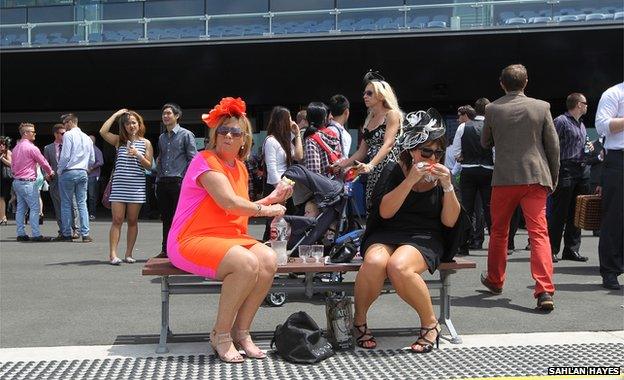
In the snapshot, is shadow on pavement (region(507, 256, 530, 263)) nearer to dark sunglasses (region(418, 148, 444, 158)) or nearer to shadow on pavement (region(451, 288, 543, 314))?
shadow on pavement (region(451, 288, 543, 314))

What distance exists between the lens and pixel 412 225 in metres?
5.12

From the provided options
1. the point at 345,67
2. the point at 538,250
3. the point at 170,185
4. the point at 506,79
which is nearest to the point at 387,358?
the point at 538,250

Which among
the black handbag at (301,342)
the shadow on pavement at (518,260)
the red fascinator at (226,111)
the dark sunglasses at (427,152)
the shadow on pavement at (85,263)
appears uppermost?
the red fascinator at (226,111)

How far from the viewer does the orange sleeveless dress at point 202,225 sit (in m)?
4.73

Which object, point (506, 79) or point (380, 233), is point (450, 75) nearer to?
point (506, 79)

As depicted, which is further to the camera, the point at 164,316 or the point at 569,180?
the point at 569,180

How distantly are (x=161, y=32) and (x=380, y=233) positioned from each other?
1339cm

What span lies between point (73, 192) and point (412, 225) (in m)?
8.13

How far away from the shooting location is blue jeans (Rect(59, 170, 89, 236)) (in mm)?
11828

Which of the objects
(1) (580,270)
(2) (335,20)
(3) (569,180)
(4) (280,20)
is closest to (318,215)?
(1) (580,270)

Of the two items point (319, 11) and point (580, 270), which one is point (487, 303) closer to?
point (580, 270)

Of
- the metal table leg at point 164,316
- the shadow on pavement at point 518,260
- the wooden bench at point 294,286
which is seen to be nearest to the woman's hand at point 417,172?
the wooden bench at point 294,286

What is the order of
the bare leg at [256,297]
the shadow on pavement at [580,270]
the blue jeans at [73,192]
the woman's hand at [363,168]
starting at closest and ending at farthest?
the bare leg at [256,297], the woman's hand at [363,168], the shadow on pavement at [580,270], the blue jeans at [73,192]

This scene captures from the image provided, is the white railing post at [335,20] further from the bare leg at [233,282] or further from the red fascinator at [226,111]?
the bare leg at [233,282]
